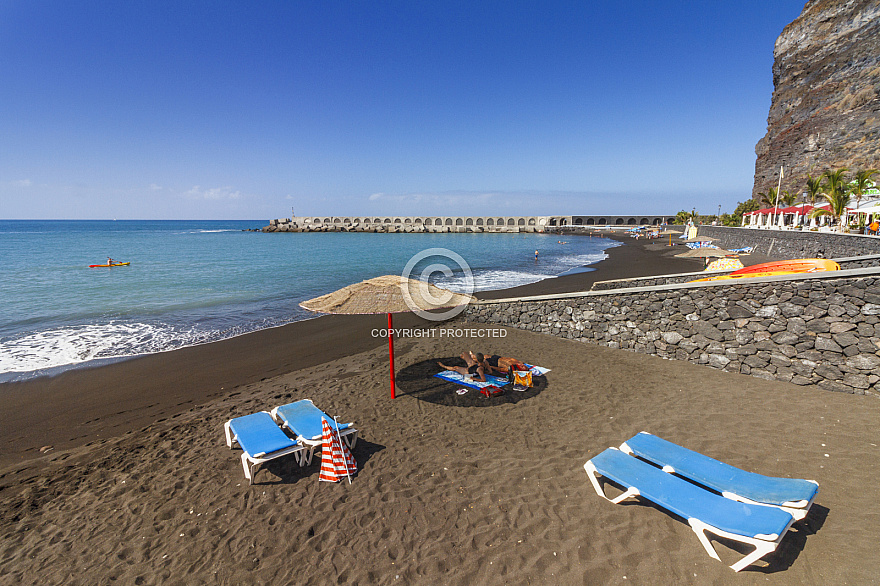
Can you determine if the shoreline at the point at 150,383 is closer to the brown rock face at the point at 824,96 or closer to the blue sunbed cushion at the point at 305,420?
the blue sunbed cushion at the point at 305,420

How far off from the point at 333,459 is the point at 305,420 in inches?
42.8

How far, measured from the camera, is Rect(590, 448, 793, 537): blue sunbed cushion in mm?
3154

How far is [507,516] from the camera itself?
3.98 meters

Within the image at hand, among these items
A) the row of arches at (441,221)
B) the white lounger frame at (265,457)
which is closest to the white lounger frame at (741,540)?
the white lounger frame at (265,457)

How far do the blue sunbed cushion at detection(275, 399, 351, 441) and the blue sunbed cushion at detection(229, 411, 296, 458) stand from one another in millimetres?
178

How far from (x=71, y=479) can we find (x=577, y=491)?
6.96 meters

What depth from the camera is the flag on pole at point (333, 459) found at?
467cm

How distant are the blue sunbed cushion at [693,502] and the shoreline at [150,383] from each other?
325 inches

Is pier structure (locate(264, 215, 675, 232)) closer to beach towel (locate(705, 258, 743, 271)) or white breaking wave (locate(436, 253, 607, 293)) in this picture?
white breaking wave (locate(436, 253, 607, 293))

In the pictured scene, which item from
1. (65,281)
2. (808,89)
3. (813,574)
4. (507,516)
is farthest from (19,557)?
(808,89)

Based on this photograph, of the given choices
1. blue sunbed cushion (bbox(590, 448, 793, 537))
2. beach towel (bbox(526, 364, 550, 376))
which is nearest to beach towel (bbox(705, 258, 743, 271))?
beach towel (bbox(526, 364, 550, 376))

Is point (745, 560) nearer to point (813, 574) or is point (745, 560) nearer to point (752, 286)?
point (813, 574)

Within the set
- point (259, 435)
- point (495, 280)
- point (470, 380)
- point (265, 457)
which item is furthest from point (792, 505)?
point (495, 280)

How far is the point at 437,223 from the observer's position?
A: 118438 millimetres
